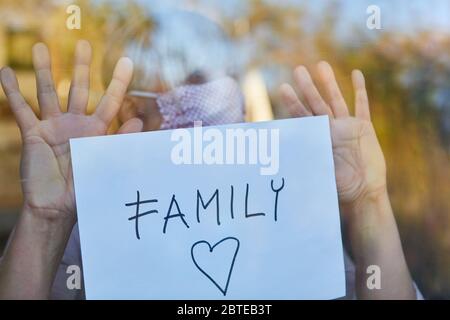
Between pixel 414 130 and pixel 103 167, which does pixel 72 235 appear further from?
pixel 414 130

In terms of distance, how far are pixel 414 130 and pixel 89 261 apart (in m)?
0.74

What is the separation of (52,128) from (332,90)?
57 cm

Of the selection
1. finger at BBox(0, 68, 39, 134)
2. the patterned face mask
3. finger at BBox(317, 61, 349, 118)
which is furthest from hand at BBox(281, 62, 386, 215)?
finger at BBox(0, 68, 39, 134)

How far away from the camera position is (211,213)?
4.70 ft

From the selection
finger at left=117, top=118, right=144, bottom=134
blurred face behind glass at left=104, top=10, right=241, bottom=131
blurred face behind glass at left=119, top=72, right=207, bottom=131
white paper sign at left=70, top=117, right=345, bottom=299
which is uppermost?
blurred face behind glass at left=104, top=10, right=241, bottom=131

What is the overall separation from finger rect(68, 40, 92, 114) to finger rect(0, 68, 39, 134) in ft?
0.26

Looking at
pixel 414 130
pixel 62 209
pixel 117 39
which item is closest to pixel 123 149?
pixel 62 209

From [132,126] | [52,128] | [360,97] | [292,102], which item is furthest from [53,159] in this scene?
[360,97]

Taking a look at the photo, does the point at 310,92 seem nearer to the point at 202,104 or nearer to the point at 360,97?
the point at 360,97

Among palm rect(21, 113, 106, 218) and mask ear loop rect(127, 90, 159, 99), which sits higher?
mask ear loop rect(127, 90, 159, 99)

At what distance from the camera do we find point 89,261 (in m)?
1.41

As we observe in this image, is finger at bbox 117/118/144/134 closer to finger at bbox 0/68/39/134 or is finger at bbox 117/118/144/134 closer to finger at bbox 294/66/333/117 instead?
finger at bbox 0/68/39/134

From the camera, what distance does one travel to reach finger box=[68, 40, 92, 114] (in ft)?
4.78

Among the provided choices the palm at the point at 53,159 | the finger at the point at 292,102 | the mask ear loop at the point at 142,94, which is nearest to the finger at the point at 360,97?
the finger at the point at 292,102
